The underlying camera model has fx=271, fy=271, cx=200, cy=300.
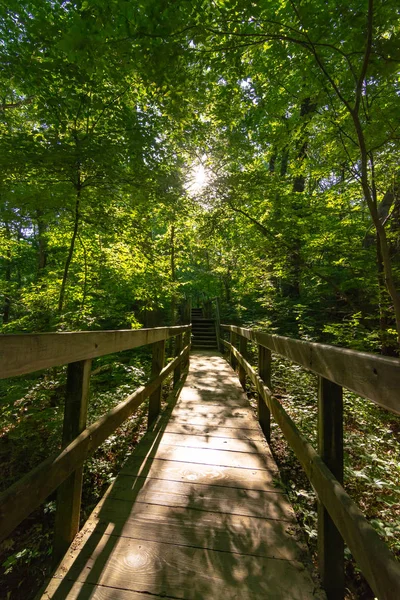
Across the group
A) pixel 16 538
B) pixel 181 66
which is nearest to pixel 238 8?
Result: pixel 181 66

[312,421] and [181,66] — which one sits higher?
[181,66]

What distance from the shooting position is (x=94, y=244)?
234 inches

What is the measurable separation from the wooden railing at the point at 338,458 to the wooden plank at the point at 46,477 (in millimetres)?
1148

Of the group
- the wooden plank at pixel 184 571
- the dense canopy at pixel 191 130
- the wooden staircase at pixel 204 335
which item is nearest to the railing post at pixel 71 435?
the wooden plank at pixel 184 571

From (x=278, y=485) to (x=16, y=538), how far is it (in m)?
2.19

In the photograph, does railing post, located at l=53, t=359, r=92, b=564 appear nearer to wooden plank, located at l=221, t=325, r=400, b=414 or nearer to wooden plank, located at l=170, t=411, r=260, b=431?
wooden plank, located at l=221, t=325, r=400, b=414

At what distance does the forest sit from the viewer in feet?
7.93

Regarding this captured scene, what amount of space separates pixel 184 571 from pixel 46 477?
837 millimetres

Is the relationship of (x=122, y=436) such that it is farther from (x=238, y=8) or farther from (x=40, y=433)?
(x=238, y=8)

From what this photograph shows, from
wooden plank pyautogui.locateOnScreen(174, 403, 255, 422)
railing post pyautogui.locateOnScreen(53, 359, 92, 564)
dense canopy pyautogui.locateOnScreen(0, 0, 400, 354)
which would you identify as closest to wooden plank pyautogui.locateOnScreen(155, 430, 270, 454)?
wooden plank pyautogui.locateOnScreen(174, 403, 255, 422)

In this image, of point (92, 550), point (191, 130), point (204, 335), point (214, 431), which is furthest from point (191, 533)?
point (204, 335)

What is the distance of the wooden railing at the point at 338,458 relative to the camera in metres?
0.77

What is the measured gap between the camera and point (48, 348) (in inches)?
42.8

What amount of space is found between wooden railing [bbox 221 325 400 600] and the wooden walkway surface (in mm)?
242
